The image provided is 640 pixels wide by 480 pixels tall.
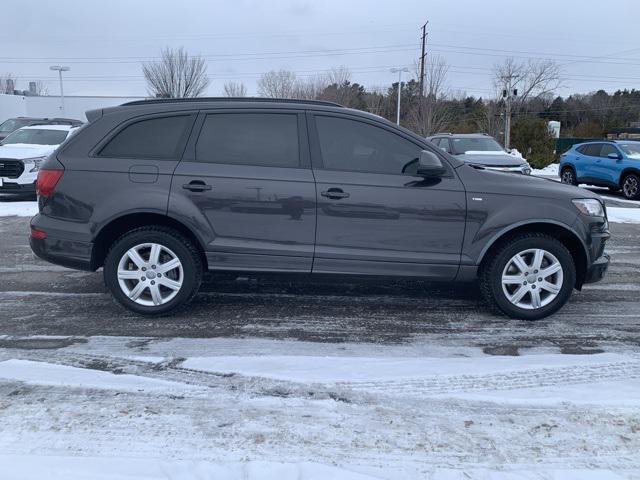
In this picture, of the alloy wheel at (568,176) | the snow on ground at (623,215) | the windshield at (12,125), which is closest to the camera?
the snow on ground at (623,215)

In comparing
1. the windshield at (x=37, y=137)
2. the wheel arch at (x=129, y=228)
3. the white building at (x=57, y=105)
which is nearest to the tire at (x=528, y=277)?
the wheel arch at (x=129, y=228)

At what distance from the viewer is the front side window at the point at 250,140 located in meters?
4.62

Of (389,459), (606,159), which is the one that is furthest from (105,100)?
(389,459)

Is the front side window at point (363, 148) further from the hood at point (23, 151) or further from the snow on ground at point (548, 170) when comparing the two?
the snow on ground at point (548, 170)

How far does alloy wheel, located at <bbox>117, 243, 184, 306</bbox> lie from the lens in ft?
15.1

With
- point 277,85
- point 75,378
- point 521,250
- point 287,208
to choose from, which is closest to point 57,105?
point 277,85

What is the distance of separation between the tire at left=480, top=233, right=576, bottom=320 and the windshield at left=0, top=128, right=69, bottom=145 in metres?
12.5

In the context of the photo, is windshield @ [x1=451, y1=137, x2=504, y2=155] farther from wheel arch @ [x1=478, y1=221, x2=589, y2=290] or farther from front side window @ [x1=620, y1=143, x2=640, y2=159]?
wheel arch @ [x1=478, y1=221, x2=589, y2=290]

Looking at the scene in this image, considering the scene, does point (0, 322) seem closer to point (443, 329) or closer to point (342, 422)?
point (342, 422)

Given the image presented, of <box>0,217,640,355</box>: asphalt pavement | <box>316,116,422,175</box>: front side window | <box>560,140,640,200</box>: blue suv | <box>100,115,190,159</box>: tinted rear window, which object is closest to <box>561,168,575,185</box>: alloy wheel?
<box>560,140,640,200</box>: blue suv

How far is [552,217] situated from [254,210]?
255 cm

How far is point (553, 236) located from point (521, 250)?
41 cm

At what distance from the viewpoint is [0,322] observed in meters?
4.64

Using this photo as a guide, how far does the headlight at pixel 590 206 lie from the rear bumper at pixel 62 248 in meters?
4.25
